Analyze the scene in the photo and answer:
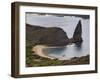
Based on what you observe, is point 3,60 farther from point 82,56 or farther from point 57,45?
point 82,56

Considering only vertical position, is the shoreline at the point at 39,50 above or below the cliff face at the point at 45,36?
below

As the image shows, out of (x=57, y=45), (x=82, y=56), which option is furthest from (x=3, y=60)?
(x=82, y=56)

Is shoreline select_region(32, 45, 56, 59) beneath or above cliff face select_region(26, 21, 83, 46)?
beneath

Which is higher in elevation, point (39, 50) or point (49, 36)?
point (49, 36)

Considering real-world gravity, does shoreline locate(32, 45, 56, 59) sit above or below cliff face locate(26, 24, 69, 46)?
below

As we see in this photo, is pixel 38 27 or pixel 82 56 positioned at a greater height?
pixel 38 27

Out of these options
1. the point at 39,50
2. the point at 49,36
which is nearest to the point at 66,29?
the point at 49,36

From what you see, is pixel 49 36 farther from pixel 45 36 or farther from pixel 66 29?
pixel 66 29

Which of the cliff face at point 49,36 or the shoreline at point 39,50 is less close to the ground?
the cliff face at point 49,36
